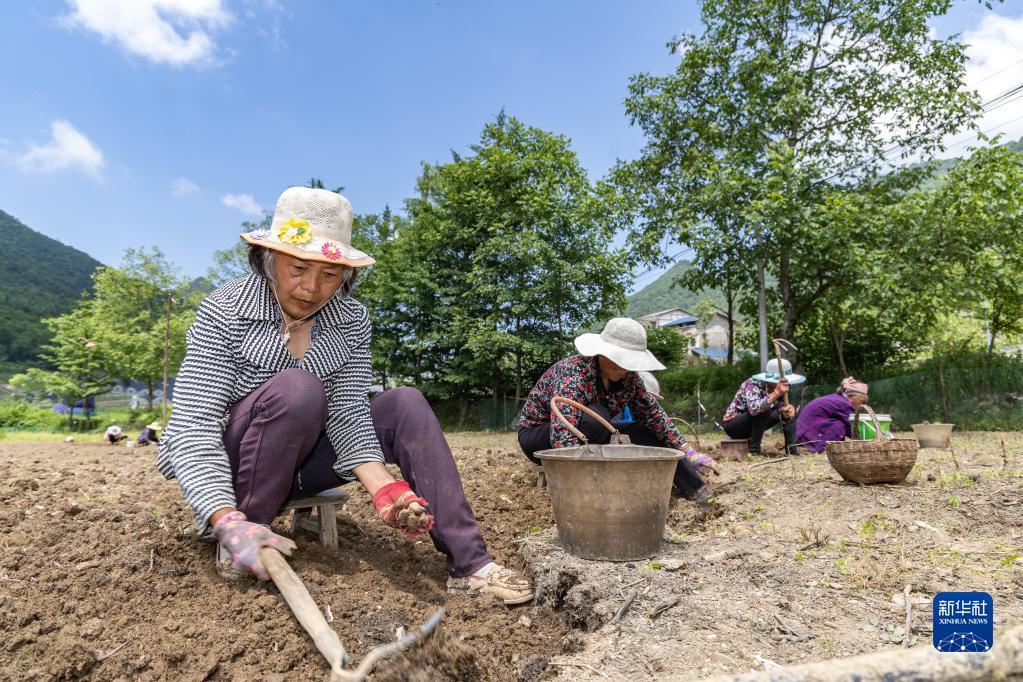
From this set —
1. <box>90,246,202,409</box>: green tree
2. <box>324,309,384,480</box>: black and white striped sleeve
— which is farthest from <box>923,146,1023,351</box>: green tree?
<box>90,246,202,409</box>: green tree

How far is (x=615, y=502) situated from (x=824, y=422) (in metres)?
4.96

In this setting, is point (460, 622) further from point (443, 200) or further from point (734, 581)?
point (443, 200)

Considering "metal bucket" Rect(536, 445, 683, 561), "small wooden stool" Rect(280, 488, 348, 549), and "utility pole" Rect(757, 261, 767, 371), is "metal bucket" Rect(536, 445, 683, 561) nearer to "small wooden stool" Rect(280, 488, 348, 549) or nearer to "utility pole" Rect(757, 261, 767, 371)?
"small wooden stool" Rect(280, 488, 348, 549)

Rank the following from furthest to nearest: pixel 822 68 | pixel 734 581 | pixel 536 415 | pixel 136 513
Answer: pixel 822 68 < pixel 536 415 < pixel 136 513 < pixel 734 581

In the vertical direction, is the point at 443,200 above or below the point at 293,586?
above

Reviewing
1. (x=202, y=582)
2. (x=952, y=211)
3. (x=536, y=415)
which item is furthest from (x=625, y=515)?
(x=952, y=211)

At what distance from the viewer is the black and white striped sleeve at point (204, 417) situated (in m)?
2.08

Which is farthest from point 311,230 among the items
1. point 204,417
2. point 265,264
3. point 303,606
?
point 303,606

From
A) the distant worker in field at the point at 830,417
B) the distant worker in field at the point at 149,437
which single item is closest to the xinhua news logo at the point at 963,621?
the distant worker in field at the point at 830,417

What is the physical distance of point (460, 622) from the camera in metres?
2.19

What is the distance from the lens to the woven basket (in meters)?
4.19

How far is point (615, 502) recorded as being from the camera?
2.81 m

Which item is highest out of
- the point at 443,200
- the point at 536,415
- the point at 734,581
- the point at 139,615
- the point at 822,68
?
the point at 822,68

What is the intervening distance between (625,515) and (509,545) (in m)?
0.78
